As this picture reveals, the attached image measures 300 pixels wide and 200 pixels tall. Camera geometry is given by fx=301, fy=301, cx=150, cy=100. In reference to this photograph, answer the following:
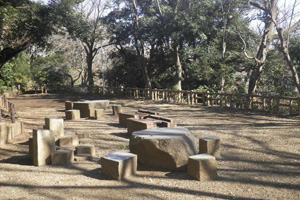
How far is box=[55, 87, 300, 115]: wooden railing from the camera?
1234 cm

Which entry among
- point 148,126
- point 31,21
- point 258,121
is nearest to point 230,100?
point 258,121

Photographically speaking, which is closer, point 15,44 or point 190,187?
point 190,187

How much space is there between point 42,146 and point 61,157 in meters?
0.40

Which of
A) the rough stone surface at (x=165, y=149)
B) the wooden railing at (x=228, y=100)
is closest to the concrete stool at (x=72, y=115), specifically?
the rough stone surface at (x=165, y=149)

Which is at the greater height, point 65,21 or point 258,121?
point 65,21

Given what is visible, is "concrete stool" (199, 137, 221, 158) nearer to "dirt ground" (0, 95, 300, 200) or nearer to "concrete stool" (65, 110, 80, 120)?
"dirt ground" (0, 95, 300, 200)

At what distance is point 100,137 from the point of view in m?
8.26

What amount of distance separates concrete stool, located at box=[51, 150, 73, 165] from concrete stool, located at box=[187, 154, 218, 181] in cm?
232

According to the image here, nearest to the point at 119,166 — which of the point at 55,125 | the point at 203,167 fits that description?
the point at 203,167

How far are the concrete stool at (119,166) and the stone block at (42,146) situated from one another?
1211 millimetres

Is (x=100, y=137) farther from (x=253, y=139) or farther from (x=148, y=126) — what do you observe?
(x=253, y=139)

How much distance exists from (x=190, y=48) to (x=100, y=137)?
1349 cm

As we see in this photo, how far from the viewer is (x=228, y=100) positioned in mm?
15047

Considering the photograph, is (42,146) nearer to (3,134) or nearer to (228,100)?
(3,134)
